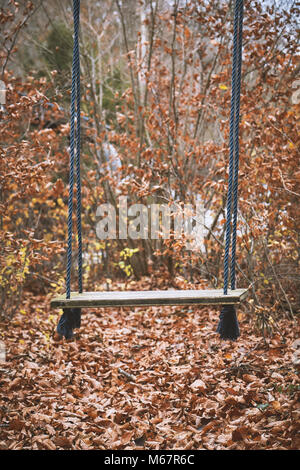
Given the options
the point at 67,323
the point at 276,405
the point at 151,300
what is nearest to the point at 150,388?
the point at 276,405

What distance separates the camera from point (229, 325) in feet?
10.5

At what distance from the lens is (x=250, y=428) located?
328 centimetres

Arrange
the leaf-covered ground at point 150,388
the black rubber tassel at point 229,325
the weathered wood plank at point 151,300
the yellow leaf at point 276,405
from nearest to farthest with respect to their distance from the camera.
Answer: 1. the weathered wood plank at point 151,300
2. the black rubber tassel at point 229,325
3. the leaf-covered ground at point 150,388
4. the yellow leaf at point 276,405

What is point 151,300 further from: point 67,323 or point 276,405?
point 276,405

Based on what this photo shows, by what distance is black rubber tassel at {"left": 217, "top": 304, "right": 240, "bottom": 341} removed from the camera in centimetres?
319

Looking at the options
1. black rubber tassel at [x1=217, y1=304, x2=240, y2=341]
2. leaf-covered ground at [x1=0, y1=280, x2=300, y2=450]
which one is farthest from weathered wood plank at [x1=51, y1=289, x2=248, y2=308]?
leaf-covered ground at [x1=0, y1=280, x2=300, y2=450]

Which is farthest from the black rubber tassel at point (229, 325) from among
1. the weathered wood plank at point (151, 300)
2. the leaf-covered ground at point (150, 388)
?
the leaf-covered ground at point (150, 388)

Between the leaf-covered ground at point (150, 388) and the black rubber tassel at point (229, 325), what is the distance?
2.26 ft

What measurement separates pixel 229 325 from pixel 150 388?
130cm

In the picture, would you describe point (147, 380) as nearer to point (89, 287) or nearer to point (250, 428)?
point (250, 428)

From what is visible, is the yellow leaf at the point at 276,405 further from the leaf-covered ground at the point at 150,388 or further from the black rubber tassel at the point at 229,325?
the black rubber tassel at the point at 229,325

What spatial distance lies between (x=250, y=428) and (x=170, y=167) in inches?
153

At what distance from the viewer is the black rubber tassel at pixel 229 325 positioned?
319 centimetres
